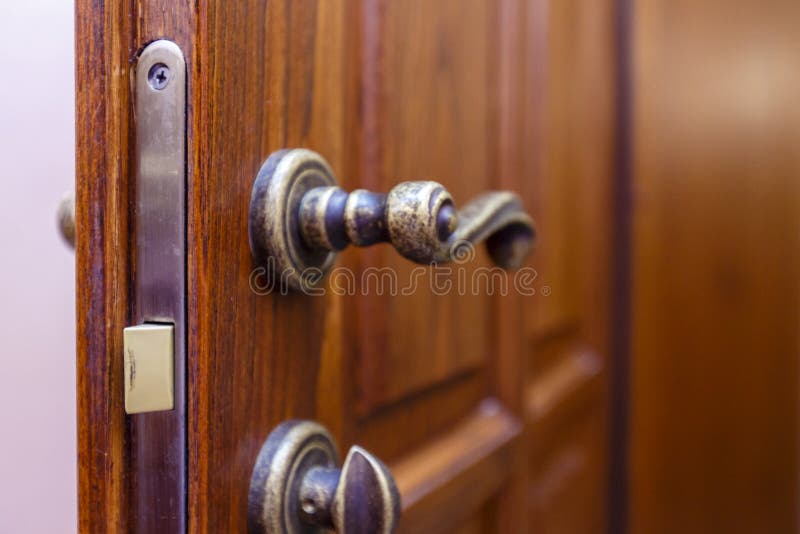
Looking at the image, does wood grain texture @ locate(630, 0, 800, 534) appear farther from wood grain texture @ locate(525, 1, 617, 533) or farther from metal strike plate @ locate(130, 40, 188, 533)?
metal strike plate @ locate(130, 40, 188, 533)

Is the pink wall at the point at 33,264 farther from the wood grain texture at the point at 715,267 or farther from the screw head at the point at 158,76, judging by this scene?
the wood grain texture at the point at 715,267

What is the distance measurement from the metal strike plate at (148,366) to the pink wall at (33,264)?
0.27ft

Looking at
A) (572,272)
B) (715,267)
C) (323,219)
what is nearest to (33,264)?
(323,219)

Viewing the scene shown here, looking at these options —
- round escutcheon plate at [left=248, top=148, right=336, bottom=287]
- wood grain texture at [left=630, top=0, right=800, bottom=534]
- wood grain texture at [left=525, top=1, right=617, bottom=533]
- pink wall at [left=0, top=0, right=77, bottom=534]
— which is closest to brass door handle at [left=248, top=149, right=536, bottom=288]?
round escutcheon plate at [left=248, top=148, right=336, bottom=287]

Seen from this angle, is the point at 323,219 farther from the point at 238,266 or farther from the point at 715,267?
the point at 715,267

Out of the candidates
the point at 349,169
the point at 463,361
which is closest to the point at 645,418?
the point at 463,361

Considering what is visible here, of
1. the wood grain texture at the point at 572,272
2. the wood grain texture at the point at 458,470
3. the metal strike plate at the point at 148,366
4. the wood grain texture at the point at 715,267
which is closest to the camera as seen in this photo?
the metal strike plate at the point at 148,366

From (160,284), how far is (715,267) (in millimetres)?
848

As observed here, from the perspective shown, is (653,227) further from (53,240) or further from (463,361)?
(53,240)

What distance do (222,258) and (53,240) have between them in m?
0.14

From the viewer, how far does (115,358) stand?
0.55 ft

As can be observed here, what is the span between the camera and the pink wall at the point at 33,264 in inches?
9.5

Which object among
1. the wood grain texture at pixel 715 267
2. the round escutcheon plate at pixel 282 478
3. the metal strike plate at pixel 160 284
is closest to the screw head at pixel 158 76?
the metal strike plate at pixel 160 284

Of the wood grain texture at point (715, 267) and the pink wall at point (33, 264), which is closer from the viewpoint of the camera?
the pink wall at point (33, 264)
